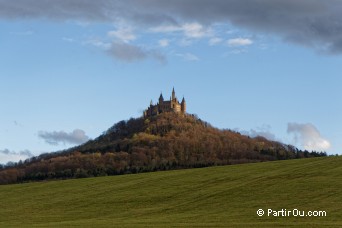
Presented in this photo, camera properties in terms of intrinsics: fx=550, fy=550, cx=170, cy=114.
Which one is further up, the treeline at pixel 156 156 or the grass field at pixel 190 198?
the treeline at pixel 156 156

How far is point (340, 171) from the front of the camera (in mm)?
66750

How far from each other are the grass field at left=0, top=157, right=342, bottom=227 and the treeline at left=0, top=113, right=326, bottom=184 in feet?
127

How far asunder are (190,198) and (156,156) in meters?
99.1

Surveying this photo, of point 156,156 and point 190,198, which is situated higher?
point 156,156

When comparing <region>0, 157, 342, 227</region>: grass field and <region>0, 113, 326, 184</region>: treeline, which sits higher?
<region>0, 113, 326, 184</region>: treeline

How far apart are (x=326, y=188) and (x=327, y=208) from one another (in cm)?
1180

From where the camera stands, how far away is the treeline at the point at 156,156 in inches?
4938

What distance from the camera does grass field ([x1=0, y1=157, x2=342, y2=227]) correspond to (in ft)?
140

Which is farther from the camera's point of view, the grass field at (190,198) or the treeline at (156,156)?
the treeline at (156,156)

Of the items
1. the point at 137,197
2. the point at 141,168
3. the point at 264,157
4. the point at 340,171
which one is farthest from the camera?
the point at 264,157

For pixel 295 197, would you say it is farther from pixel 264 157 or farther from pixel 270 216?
pixel 264 157

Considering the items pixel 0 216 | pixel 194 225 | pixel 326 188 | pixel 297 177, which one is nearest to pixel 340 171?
pixel 297 177

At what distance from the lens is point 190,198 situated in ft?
189

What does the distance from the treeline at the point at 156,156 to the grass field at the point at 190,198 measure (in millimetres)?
38605
